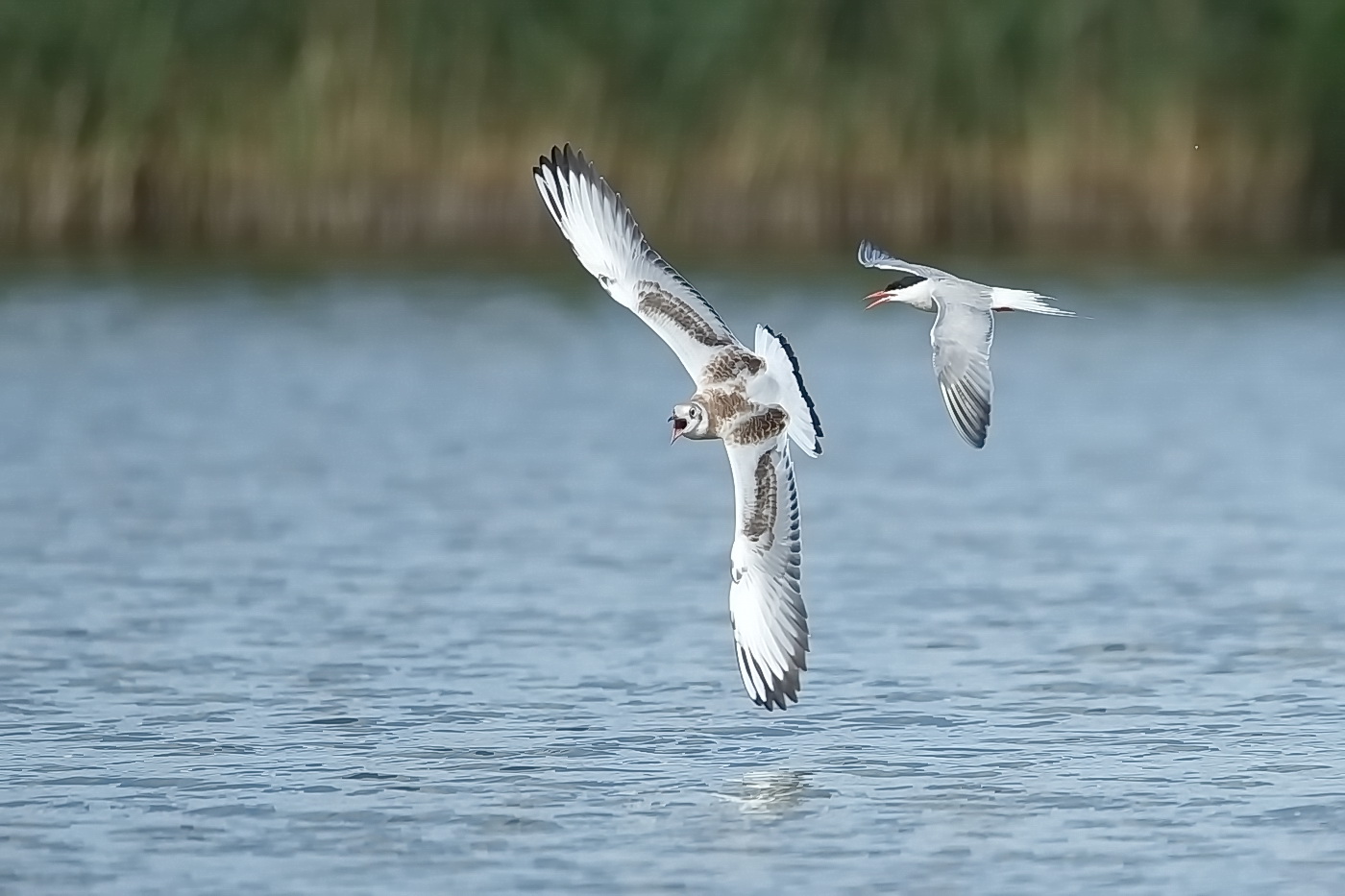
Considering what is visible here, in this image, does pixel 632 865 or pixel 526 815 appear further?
pixel 526 815

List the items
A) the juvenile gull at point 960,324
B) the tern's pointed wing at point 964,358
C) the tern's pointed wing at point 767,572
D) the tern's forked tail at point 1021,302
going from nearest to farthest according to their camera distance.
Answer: the tern's forked tail at point 1021,302 → the tern's pointed wing at point 767,572 → the juvenile gull at point 960,324 → the tern's pointed wing at point 964,358

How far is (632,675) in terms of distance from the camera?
363 inches

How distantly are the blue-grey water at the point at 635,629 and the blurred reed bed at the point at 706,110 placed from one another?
7.62 feet

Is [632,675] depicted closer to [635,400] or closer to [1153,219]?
[635,400]

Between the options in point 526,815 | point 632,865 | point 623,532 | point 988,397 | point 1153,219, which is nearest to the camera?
point 632,865

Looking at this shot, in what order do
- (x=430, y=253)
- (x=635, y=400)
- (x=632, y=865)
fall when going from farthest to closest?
(x=430, y=253) → (x=635, y=400) → (x=632, y=865)

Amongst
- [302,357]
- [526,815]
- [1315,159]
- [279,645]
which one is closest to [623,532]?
[279,645]

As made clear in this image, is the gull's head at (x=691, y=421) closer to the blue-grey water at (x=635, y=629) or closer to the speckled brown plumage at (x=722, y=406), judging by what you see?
the speckled brown plumage at (x=722, y=406)

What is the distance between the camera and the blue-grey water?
7.10m

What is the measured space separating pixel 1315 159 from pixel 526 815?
50.6 feet

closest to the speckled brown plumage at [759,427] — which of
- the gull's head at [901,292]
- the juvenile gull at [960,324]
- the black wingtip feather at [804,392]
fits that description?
the black wingtip feather at [804,392]

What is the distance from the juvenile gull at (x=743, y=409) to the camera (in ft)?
25.3

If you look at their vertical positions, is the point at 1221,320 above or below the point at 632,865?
above

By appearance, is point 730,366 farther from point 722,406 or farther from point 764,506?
point 764,506
